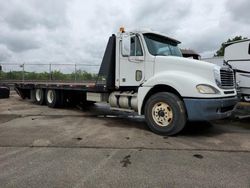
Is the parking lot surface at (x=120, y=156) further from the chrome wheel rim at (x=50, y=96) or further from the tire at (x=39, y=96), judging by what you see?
the tire at (x=39, y=96)

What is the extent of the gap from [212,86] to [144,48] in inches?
82.8

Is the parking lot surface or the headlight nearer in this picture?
the parking lot surface

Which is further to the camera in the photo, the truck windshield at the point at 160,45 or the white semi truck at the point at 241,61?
the white semi truck at the point at 241,61

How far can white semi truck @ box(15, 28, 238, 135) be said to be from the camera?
18.8ft

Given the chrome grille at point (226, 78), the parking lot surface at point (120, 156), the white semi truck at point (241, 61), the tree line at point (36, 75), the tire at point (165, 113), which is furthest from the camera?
the tree line at point (36, 75)

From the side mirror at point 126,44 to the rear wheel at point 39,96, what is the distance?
616 cm

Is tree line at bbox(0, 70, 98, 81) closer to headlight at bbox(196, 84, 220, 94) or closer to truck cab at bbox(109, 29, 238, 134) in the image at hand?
truck cab at bbox(109, 29, 238, 134)

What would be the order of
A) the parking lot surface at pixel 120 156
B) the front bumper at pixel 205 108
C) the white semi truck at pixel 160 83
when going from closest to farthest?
the parking lot surface at pixel 120 156
the front bumper at pixel 205 108
the white semi truck at pixel 160 83

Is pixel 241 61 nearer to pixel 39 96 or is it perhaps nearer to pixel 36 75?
pixel 39 96

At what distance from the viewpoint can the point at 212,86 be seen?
5727 mm

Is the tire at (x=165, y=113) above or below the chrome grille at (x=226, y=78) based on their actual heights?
below

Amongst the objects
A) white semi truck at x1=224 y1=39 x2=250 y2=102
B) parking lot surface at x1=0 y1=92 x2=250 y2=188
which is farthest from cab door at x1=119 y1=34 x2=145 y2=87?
white semi truck at x1=224 y1=39 x2=250 y2=102

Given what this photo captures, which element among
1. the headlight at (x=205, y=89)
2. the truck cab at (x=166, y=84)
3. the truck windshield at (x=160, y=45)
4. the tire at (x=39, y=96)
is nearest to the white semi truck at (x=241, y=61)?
the truck cab at (x=166, y=84)

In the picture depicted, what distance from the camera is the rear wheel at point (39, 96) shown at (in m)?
12.0
